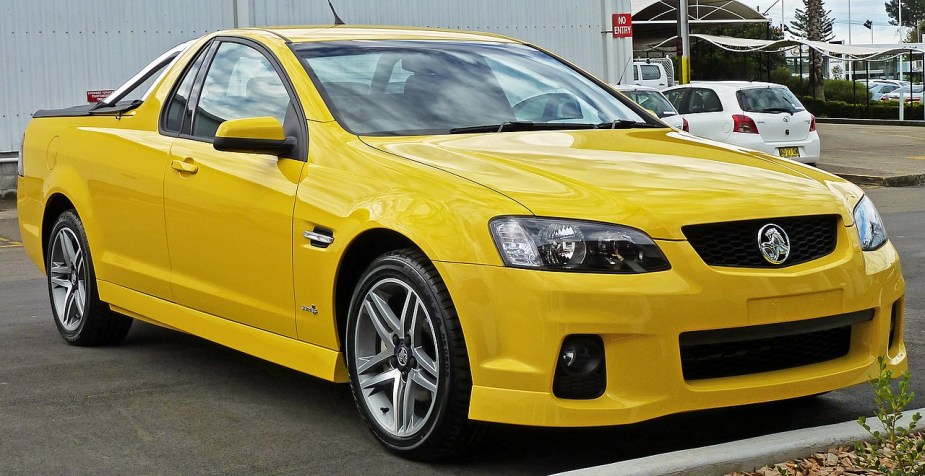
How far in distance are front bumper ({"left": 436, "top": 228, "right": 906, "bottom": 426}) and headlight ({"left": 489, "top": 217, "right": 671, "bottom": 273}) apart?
0.04m

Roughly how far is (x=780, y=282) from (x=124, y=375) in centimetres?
334

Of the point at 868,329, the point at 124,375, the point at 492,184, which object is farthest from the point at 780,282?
the point at 124,375

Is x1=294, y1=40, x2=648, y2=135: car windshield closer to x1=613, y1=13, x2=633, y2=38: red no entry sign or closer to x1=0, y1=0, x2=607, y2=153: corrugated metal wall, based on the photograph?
x1=0, y1=0, x2=607, y2=153: corrugated metal wall

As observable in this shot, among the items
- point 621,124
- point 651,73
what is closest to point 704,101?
point 621,124

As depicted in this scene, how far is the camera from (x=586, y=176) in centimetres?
449

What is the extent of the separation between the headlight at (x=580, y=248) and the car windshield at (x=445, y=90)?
113 cm

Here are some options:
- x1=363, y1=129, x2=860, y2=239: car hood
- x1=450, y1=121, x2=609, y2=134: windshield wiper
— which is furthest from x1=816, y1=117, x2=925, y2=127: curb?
x1=363, y1=129, x2=860, y2=239: car hood

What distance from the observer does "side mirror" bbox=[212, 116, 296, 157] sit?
508cm

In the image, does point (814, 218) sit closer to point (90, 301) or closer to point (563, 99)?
point (563, 99)

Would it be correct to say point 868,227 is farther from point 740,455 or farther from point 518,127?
point 518,127

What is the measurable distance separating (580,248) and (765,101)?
1666 centimetres

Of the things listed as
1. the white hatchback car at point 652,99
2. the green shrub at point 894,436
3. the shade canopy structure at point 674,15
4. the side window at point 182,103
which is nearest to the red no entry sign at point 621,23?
the white hatchback car at point 652,99

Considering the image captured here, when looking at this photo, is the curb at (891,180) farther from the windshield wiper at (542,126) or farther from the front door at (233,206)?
the front door at (233,206)

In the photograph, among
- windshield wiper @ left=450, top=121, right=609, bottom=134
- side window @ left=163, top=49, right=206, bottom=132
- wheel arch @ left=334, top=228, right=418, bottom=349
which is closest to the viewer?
wheel arch @ left=334, top=228, right=418, bottom=349
